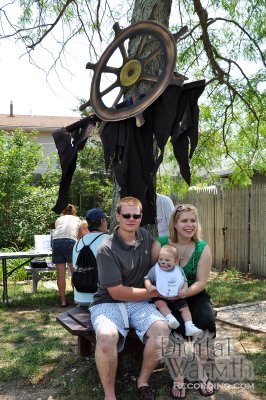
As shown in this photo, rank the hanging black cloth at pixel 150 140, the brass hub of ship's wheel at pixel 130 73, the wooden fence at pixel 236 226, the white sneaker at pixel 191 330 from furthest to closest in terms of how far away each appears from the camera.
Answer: the wooden fence at pixel 236 226
the brass hub of ship's wheel at pixel 130 73
the hanging black cloth at pixel 150 140
the white sneaker at pixel 191 330

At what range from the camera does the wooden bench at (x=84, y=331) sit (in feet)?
12.4

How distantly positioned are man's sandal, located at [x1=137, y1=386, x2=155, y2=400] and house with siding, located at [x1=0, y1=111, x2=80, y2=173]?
2048cm

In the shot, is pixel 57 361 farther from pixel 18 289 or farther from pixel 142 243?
pixel 18 289

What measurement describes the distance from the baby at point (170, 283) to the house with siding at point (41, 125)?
20.2m

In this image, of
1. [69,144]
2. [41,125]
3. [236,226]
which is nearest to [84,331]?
[69,144]

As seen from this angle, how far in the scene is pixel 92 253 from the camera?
4.74m

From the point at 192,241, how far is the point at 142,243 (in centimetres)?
45

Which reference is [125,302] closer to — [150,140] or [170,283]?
[170,283]

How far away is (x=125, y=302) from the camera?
151 inches

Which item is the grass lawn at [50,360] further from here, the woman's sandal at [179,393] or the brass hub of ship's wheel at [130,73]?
the brass hub of ship's wheel at [130,73]

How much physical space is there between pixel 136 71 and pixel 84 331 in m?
2.42

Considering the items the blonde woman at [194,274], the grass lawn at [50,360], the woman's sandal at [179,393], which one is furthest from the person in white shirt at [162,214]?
the woman's sandal at [179,393]

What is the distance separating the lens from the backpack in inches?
178

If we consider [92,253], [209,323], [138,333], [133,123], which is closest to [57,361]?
[92,253]
